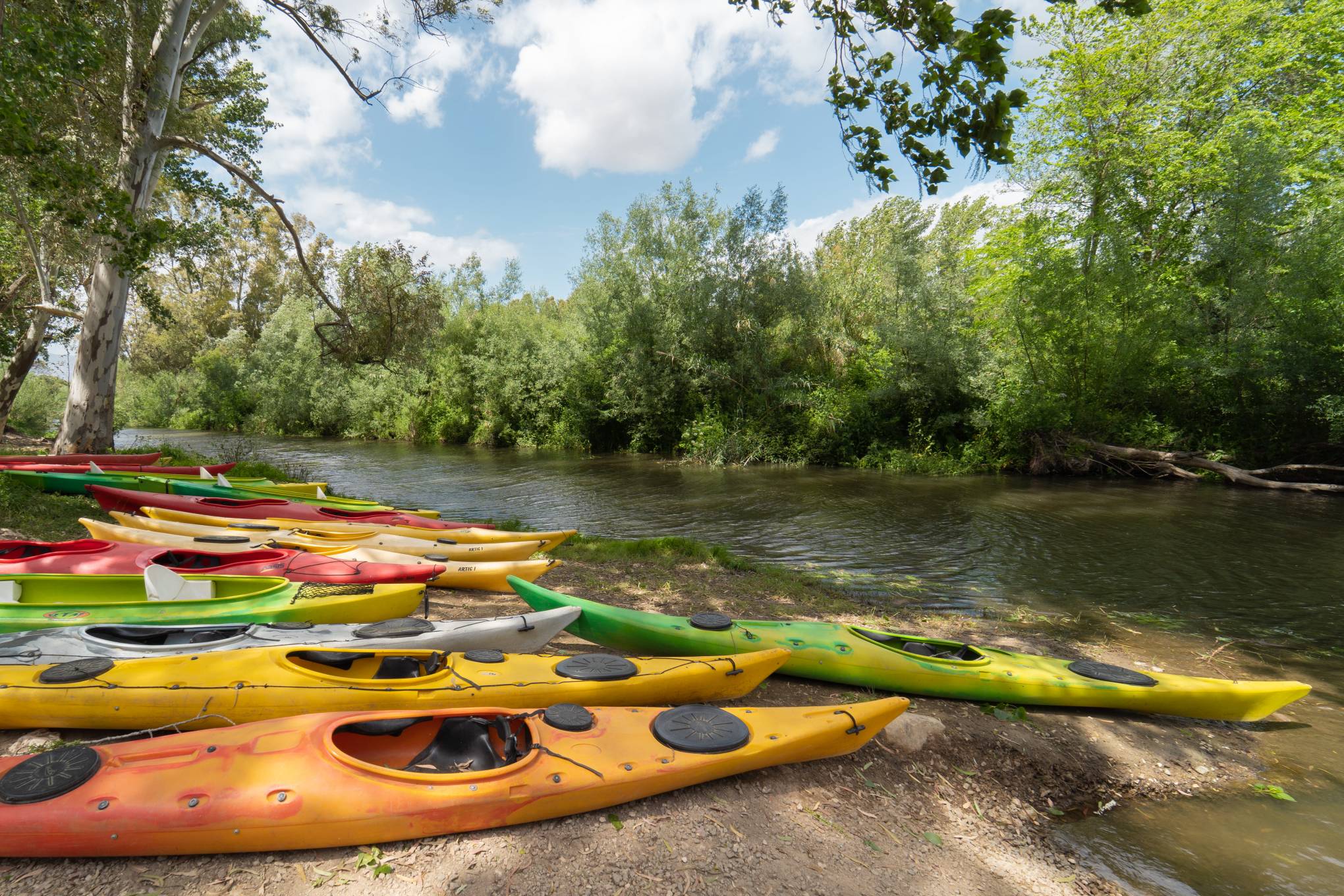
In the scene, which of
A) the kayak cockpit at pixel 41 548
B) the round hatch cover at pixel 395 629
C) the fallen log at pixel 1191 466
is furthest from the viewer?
the fallen log at pixel 1191 466

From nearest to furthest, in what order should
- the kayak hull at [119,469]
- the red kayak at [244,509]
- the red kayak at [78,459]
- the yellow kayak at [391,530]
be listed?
1. the yellow kayak at [391,530]
2. the red kayak at [244,509]
3. the kayak hull at [119,469]
4. the red kayak at [78,459]

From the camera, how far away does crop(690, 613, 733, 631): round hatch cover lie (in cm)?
392

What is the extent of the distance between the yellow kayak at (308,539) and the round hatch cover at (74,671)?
2.50 meters

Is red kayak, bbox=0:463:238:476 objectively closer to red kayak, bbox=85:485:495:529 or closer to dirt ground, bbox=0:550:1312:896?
red kayak, bbox=85:485:495:529

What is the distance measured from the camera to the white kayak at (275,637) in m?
3.11

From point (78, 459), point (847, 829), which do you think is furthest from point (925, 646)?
point (78, 459)

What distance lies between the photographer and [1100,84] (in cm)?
1580

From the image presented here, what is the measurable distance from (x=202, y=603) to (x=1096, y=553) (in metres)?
10.5

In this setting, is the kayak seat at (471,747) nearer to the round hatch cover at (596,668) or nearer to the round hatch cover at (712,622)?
the round hatch cover at (596,668)

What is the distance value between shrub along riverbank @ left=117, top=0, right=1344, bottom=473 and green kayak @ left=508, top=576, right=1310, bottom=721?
10.1m

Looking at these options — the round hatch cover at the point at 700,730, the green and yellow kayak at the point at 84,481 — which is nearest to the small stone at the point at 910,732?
the round hatch cover at the point at 700,730

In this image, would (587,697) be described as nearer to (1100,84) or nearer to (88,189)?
(88,189)

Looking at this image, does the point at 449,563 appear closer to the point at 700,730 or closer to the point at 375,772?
the point at 375,772

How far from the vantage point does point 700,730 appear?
8.81 ft
